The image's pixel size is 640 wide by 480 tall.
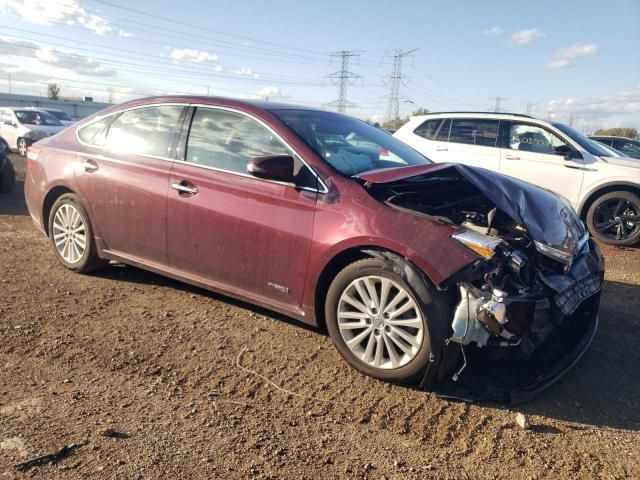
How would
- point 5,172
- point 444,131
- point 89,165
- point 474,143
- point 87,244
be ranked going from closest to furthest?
point 89,165, point 87,244, point 474,143, point 444,131, point 5,172

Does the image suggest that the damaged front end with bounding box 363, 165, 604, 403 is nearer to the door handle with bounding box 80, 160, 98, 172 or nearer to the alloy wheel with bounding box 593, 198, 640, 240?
the door handle with bounding box 80, 160, 98, 172

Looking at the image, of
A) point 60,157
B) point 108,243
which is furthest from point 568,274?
point 60,157

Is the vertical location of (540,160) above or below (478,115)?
below

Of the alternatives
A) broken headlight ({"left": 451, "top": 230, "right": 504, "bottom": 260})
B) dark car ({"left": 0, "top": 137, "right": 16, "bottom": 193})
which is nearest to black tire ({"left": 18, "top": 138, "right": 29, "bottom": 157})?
dark car ({"left": 0, "top": 137, "right": 16, "bottom": 193})

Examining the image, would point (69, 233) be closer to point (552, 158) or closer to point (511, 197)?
point (511, 197)

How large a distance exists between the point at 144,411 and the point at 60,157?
314cm

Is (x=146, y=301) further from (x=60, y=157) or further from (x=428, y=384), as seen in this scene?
(x=428, y=384)

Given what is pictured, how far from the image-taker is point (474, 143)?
344 inches

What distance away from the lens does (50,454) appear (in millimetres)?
2406

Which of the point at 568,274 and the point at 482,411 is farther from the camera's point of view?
the point at 568,274

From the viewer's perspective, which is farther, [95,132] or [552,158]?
[552,158]

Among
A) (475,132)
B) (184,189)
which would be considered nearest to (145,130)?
(184,189)

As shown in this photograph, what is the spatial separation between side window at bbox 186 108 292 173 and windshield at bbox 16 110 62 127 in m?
15.2

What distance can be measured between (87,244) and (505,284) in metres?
3.71
